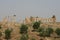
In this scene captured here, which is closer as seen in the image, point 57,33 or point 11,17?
point 57,33

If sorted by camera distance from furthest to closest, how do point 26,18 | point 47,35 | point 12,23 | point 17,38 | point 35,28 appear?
point 26,18 < point 12,23 < point 35,28 < point 47,35 < point 17,38

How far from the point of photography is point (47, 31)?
53156mm

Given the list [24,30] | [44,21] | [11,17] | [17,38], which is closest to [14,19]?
[11,17]

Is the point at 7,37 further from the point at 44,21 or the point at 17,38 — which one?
the point at 44,21

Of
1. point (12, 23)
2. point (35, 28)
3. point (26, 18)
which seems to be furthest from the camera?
point (26, 18)

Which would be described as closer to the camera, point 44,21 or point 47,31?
point 47,31

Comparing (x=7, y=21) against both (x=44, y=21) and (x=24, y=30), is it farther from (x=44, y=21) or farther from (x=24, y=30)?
(x=24, y=30)

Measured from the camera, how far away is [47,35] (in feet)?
173

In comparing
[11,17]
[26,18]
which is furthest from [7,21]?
[26,18]

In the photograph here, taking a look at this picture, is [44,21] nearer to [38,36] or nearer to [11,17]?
[11,17]

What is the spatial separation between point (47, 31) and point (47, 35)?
0.91m

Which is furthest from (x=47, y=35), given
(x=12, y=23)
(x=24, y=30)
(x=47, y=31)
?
(x=12, y=23)

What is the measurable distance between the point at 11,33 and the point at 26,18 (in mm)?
24076

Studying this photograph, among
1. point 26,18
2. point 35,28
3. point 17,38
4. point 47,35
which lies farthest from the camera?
point 26,18
